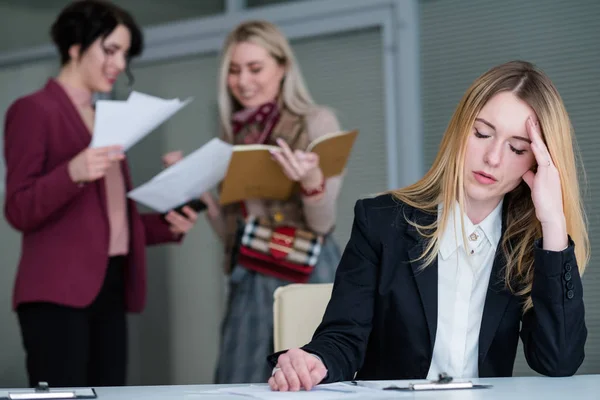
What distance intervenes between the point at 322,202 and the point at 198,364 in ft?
5.35

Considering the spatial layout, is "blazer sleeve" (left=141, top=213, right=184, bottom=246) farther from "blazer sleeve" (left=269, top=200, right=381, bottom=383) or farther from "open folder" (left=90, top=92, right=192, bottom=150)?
"blazer sleeve" (left=269, top=200, right=381, bottom=383)

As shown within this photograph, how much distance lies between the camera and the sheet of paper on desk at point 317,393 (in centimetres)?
131

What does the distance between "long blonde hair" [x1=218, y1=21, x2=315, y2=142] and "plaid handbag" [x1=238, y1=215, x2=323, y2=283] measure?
0.40 m

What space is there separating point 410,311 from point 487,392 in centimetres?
49

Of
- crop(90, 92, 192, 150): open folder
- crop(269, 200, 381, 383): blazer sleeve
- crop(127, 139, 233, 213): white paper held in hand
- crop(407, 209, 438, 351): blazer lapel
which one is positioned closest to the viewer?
crop(269, 200, 381, 383): blazer sleeve

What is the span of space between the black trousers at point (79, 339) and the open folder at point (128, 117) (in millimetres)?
421

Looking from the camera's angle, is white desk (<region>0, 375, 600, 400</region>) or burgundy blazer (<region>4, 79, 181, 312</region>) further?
burgundy blazer (<region>4, 79, 181, 312</region>)

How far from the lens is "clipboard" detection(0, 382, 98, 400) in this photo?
128 cm

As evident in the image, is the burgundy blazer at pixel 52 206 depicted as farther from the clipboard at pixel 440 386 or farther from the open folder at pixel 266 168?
the clipboard at pixel 440 386

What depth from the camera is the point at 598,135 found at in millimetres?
3430

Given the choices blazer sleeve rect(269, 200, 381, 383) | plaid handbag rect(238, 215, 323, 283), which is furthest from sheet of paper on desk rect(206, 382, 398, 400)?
plaid handbag rect(238, 215, 323, 283)

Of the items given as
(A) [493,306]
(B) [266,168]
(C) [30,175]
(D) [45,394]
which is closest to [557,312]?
(A) [493,306]

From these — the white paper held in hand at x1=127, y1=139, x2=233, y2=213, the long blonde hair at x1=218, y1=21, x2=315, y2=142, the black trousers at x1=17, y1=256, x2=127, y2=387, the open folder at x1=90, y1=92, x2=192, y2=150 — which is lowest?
the black trousers at x1=17, y1=256, x2=127, y2=387

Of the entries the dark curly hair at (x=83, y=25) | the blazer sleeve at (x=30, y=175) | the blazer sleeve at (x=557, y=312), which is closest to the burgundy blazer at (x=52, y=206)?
the blazer sleeve at (x=30, y=175)
